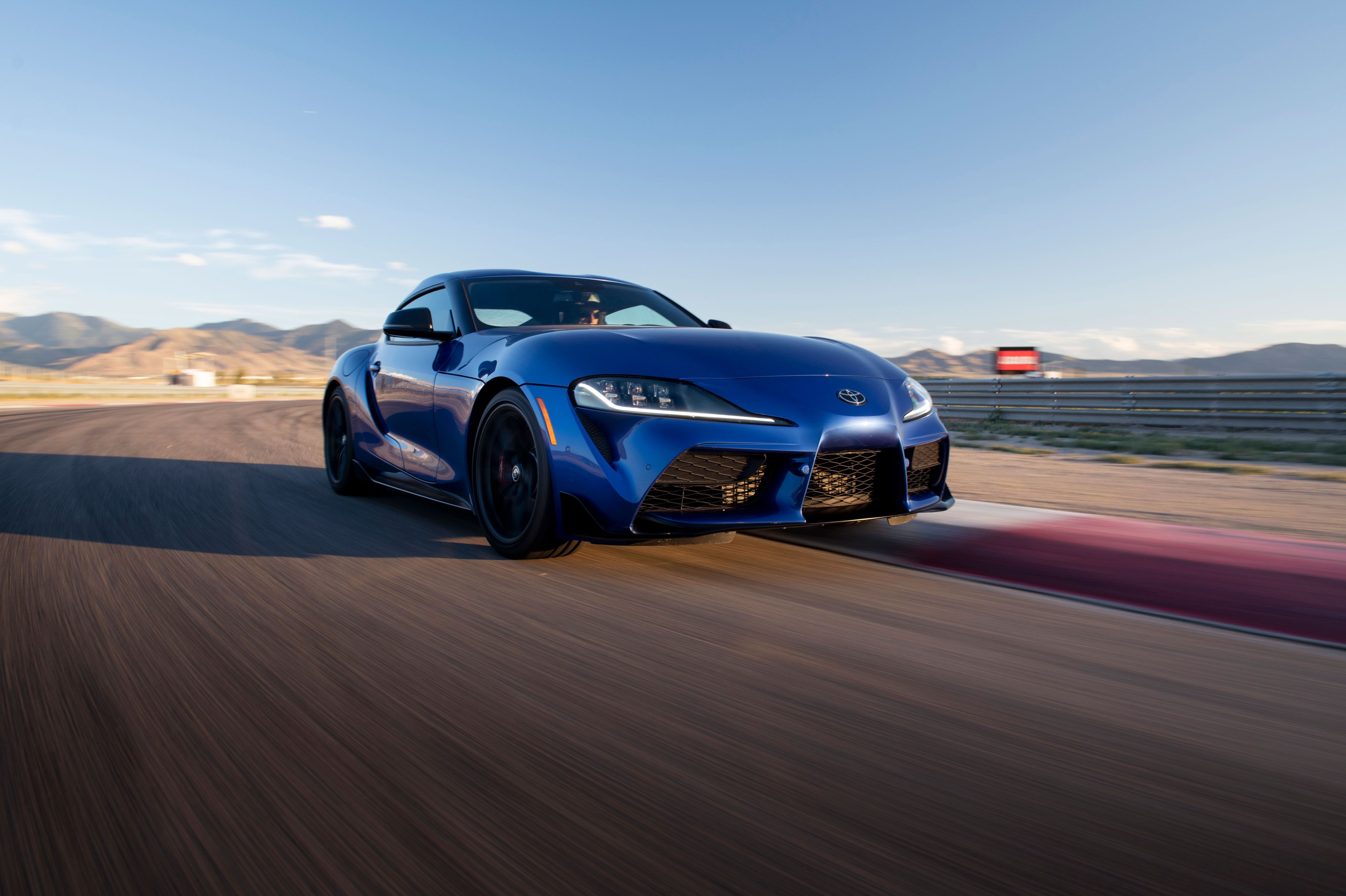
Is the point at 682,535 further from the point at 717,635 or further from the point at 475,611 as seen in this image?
the point at 475,611

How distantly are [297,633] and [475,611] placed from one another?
55 centimetres

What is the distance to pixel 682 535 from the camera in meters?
3.12

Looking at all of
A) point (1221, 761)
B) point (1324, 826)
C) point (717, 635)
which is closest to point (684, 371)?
point (717, 635)

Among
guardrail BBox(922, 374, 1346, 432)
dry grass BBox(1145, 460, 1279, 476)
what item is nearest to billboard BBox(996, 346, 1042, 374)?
guardrail BBox(922, 374, 1346, 432)

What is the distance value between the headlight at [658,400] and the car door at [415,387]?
1313 mm

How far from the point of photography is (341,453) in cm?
573

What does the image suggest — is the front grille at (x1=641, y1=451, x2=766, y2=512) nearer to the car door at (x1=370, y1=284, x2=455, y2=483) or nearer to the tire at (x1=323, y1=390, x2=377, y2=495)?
the car door at (x1=370, y1=284, x2=455, y2=483)

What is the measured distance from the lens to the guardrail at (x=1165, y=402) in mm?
10703

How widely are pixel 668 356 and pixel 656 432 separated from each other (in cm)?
42

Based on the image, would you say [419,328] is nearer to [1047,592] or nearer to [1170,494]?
[1047,592]

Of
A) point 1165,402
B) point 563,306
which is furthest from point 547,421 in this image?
point 1165,402

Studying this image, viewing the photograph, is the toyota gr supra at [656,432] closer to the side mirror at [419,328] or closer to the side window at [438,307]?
the side mirror at [419,328]

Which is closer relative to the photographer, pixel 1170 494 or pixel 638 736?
pixel 638 736

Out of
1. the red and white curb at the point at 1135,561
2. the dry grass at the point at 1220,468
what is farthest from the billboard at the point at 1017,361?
the red and white curb at the point at 1135,561
